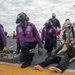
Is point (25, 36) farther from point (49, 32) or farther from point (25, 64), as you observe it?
point (49, 32)

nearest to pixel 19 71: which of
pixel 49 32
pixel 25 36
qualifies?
pixel 25 36

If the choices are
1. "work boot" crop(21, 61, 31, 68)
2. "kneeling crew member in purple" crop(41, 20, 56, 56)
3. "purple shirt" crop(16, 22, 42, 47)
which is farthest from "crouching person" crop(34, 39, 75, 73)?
"kneeling crew member in purple" crop(41, 20, 56, 56)

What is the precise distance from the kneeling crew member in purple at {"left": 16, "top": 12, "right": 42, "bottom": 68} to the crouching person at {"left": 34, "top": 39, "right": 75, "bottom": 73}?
0.53 metres

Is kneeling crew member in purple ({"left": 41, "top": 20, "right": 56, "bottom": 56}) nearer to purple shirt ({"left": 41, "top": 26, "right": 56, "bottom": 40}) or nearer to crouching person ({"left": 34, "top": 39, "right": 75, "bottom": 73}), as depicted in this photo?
purple shirt ({"left": 41, "top": 26, "right": 56, "bottom": 40})

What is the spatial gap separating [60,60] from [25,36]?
4.03 ft

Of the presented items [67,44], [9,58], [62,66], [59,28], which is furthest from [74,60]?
[59,28]

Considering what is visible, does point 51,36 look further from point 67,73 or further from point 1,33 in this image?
point 67,73

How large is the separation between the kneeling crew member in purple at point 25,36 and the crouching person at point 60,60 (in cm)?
53

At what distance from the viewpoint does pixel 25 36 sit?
25.6ft

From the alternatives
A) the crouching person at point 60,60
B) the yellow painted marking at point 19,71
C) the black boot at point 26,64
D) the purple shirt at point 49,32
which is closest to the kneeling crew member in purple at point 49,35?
the purple shirt at point 49,32

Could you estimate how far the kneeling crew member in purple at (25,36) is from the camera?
24.7 feet

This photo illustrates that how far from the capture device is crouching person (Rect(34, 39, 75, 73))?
6855 mm

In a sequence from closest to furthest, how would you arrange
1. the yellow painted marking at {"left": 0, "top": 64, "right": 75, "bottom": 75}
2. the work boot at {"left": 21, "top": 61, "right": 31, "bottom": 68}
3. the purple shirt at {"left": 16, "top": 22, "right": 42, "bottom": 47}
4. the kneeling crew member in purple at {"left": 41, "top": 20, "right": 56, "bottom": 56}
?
1. the yellow painted marking at {"left": 0, "top": 64, "right": 75, "bottom": 75}
2. the work boot at {"left": 21, "top": 61, "right": 31, "bottom": 68}
3. the purple shirt at {"left": 16, "top": 22, "right": 42, "bottom": 47}
4. the kneeling crew member in purple at {"left": 41, "top": 20, "right": 56, "bottom": 56}

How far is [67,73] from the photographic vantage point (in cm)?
681
